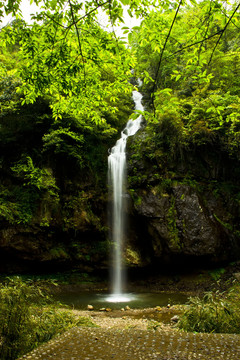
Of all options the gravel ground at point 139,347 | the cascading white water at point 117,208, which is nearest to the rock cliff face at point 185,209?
the cascading white water at point 117,208

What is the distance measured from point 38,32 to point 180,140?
28.7 ft

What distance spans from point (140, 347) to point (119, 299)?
305 inches

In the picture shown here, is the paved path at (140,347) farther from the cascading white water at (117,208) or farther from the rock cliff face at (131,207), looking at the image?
the rock cliff face at (131,207)

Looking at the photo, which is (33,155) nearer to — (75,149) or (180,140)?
(75,149)

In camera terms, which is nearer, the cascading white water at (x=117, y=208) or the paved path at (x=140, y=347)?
the paved path at (x=140, y=347)

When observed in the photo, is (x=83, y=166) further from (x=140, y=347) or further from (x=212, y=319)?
(x=140, y=347)

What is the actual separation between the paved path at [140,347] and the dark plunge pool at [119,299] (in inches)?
230

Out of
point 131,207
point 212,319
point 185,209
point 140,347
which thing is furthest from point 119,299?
point 140,347

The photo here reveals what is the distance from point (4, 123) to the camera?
9.90 metres

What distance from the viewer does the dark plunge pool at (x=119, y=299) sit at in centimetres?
814

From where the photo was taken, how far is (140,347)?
6.95ft

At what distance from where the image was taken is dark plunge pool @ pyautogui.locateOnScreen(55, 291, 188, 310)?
26.7 feet

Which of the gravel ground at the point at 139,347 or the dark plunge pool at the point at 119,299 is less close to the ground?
the gravel ground at the point at 139,347

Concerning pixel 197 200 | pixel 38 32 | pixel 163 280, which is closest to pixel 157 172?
pixel 197 200
